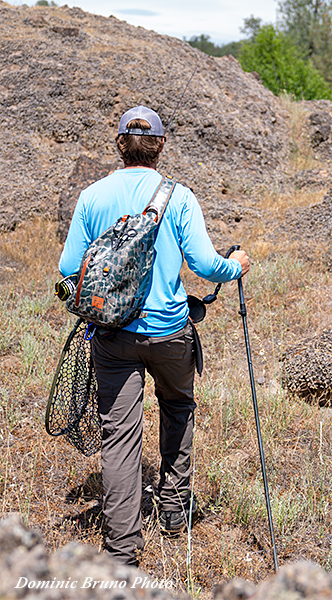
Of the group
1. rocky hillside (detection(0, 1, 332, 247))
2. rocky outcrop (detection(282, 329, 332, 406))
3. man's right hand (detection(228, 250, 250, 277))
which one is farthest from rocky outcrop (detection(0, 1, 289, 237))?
man's right hand (detection(228, 250, 250, 277))

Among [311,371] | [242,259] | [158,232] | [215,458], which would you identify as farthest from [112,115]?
[158,232]

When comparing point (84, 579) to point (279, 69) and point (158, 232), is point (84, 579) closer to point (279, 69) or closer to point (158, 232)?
point (158, 232)

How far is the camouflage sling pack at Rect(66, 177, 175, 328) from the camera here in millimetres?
1846

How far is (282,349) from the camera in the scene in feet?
14.4

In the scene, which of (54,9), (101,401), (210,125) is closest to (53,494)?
(101,401)

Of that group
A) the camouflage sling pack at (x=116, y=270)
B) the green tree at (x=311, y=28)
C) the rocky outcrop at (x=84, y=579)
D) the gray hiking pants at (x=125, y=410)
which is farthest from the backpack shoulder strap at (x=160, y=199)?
the green tree at (x=311, y=28)

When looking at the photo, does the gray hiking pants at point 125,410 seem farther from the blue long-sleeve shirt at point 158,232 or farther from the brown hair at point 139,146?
the brown hair at point 139,146

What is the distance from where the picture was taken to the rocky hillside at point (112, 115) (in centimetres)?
811

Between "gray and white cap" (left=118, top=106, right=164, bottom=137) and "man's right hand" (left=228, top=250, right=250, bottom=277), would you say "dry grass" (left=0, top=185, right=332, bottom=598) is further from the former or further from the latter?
"gray and white cap" (left=118, top=106, right=164, bottom=137)

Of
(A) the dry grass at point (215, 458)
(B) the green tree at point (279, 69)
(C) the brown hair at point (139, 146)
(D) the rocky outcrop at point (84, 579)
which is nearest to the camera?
(D) the rocky outcrop at point (84, 579)

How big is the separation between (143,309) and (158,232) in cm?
33

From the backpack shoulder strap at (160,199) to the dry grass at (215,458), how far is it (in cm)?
149

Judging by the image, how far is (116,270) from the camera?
1.84 m

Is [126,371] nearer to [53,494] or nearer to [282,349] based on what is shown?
[53,494]
